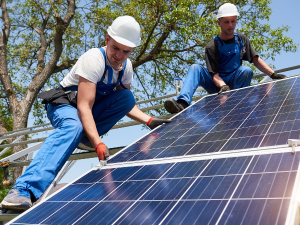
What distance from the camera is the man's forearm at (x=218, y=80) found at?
5.51 m

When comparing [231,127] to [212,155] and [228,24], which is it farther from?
[228,24]

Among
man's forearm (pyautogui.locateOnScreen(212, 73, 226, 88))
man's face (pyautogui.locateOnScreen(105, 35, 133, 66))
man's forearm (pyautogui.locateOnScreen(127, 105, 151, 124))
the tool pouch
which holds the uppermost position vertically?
man's face (pyautogui.locateOnScreen(105, 35, 133, 66))

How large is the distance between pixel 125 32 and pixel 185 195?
242cm

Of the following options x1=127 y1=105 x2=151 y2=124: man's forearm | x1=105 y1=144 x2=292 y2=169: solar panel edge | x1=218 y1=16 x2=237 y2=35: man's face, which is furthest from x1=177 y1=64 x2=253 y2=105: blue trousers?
x1=105 y1=144 x2=292 y2=169: solar panel edge

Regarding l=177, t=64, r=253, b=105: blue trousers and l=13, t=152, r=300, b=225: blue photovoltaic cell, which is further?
l=177, t=64, r=253, b=105: blue trousers

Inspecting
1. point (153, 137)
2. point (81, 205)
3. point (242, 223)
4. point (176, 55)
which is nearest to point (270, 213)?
point (242, 223)

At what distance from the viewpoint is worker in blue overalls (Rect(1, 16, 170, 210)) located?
309 centimetres

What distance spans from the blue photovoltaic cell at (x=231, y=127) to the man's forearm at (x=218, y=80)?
1012 millimetres

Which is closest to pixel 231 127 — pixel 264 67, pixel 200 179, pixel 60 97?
pixel 200 179

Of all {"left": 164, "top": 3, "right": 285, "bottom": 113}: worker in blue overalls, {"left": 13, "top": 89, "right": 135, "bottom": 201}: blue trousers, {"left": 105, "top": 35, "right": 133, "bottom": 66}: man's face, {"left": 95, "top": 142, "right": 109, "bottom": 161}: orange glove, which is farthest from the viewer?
A: {"left": 164, "top": 3, "right": 285, "bottom": 113}: worker in blue overalls

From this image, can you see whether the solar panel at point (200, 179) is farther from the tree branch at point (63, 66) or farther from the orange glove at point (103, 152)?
the tree branch at point (63, 66)

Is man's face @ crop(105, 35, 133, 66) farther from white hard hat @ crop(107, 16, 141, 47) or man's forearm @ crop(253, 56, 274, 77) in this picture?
man's forearm @ crop(253, 56, 274, 77)

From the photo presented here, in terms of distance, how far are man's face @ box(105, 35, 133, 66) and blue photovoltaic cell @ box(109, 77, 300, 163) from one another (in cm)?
100

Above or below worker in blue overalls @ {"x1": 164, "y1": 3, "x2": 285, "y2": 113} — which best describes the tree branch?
above
